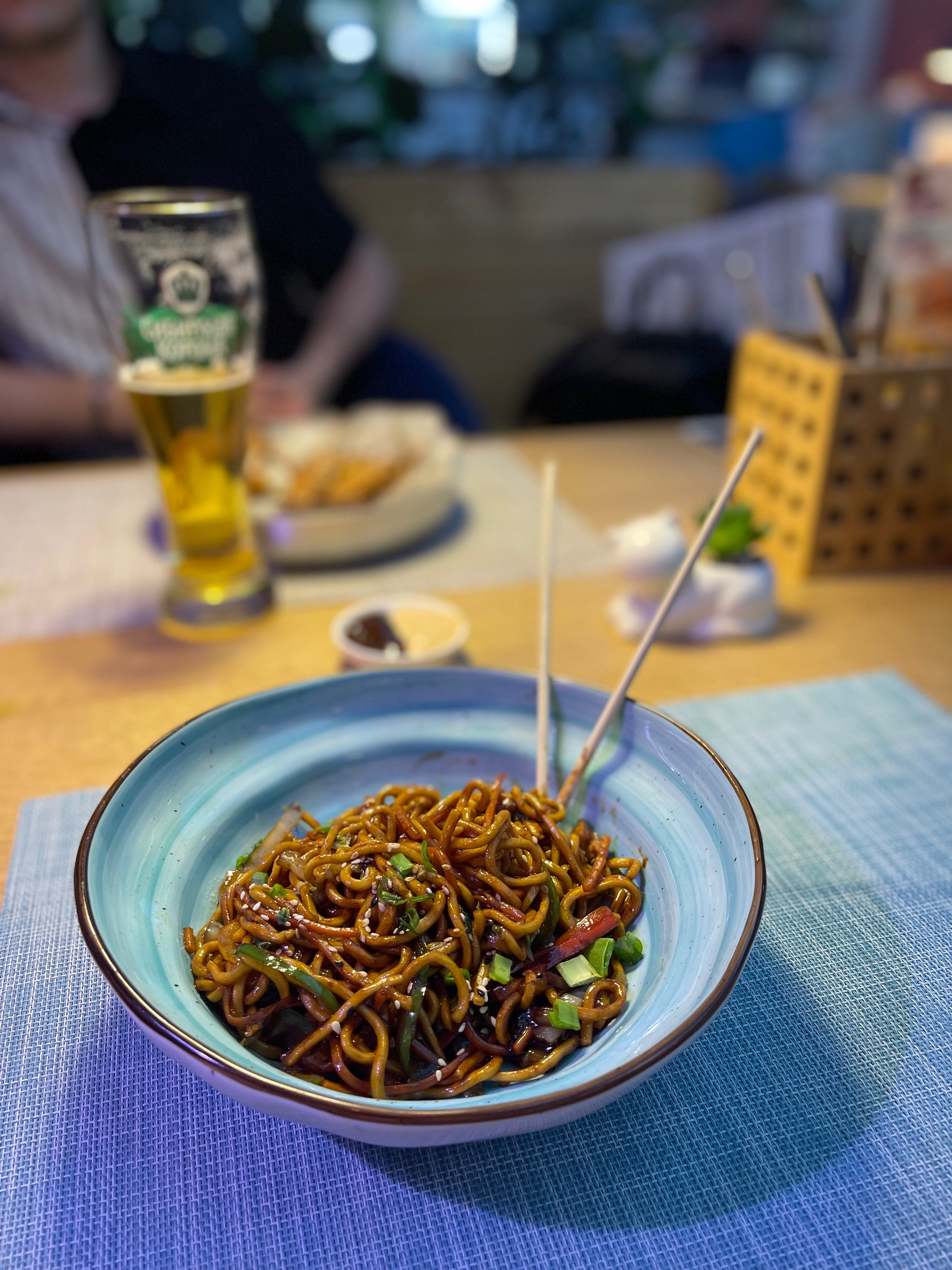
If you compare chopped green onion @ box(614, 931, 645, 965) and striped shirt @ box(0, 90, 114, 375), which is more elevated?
striped shirt @ box(0, 90, 114, 375)

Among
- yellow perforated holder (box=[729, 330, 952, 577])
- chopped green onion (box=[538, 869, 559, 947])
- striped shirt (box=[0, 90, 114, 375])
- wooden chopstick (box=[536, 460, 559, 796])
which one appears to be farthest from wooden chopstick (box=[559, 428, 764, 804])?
striped shirt (box=[0, 90, 114, 375])

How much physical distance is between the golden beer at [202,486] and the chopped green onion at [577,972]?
78 centimetres

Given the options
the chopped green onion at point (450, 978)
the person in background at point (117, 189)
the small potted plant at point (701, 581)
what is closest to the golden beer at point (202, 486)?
the small potted plant at point (701, 581)

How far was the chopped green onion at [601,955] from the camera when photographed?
67 cm

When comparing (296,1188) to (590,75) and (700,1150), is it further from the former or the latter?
(590,75)

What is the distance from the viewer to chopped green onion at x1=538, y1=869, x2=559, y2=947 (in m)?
0.69

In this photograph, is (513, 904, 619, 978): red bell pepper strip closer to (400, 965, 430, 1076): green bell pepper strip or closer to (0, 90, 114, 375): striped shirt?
(400, 965, 430, 1076): green bell pepper strip

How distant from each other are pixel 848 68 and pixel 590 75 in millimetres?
2280

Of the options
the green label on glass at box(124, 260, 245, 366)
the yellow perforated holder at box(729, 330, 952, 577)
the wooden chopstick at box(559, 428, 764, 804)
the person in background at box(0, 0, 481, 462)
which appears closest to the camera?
the wooden chopstick at box(559, 428, 764, 804)

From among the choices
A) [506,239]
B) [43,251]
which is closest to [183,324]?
[43,251]

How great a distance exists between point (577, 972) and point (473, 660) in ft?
1.91

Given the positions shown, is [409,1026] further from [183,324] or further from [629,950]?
[183,324]

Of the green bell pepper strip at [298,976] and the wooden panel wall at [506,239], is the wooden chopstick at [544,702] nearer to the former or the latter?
the green bell pepper strip at [298,976]

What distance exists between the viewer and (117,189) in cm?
254
